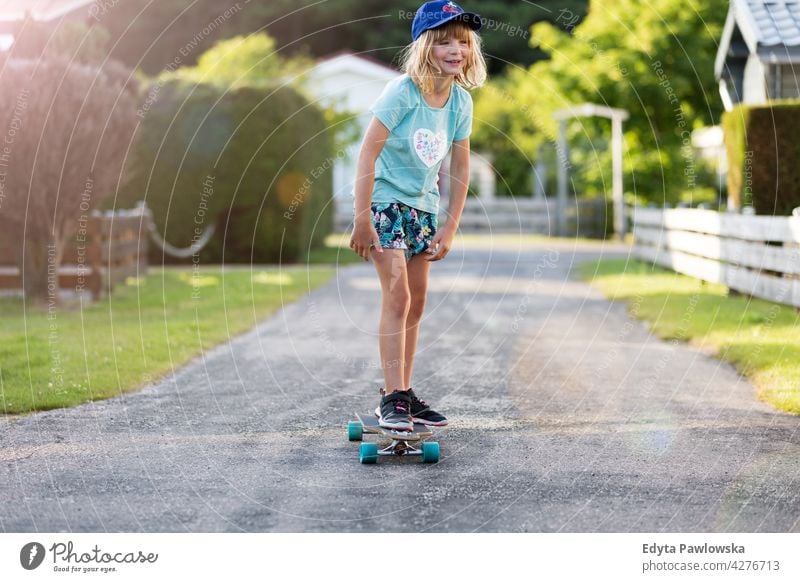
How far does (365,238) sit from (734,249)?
7.50 meters

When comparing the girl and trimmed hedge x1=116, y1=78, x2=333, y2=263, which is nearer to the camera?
the girl

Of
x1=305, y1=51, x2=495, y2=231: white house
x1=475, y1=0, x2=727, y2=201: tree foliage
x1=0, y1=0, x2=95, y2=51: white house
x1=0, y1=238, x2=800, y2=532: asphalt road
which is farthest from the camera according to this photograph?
x1=305, y1=51, x2=495, y2=231: white house

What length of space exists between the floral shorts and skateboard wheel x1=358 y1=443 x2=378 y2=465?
942mm

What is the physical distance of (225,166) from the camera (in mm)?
17484

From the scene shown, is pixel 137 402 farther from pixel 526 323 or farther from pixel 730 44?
pixel 730 44

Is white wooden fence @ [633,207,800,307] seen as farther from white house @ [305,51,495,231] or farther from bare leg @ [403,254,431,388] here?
white house @ [305,51,495,231]

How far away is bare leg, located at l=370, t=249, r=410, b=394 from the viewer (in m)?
4.98

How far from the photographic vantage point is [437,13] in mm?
4941

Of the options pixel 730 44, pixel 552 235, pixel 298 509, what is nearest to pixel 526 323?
pixel 298 509

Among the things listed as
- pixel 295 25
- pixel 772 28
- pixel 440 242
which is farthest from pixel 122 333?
pixel 295 25

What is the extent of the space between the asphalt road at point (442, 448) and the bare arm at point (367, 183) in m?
0.96

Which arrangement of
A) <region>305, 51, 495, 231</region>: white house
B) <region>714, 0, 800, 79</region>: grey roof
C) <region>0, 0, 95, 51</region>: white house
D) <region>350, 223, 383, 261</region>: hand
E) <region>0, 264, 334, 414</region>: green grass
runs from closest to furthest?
<region>350, 223, 383, 261</region>: hand → <region>0, 264, 334, 414</region>: green grass → <region>0, 0, 95, 51</region>: white house → <region>714, 0, 800, 79</region>: grey roof → <region>305, 51, 495, 231</region>: white house

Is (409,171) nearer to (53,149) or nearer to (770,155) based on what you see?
(53,149)

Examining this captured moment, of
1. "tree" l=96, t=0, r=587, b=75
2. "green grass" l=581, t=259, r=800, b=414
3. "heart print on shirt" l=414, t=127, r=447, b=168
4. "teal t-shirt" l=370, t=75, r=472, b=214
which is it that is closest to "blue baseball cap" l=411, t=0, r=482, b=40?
"teal t-shirt" l=370, t=75, r=472, b=214
